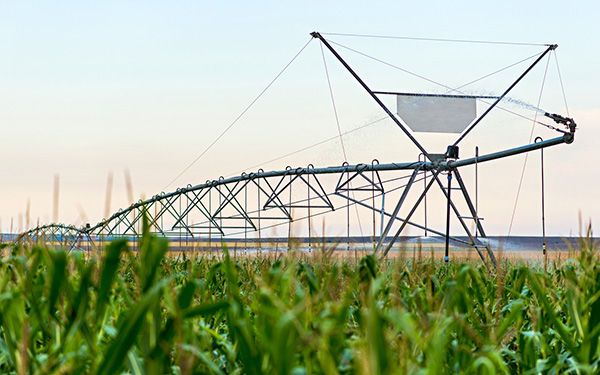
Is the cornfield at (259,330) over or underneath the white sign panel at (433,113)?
underneath

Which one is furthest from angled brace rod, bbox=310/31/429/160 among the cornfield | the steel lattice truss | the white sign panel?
the cornfield

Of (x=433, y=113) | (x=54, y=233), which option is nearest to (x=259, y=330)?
(x=54, y=233)

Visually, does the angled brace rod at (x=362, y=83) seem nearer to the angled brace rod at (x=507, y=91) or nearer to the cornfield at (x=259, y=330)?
the angled brace rod at (x=507, y=91)

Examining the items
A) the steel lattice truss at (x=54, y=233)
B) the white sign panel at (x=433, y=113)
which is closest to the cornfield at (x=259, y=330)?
the steel lattice truss at (x=54, y=233)

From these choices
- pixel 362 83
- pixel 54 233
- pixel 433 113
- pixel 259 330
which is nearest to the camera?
pixel 259 330

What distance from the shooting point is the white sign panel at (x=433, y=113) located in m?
10.5

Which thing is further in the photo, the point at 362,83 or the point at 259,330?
the point at 362,83

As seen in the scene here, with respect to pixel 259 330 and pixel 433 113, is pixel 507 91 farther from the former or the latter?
pixel 259 330

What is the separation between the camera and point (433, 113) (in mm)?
10531

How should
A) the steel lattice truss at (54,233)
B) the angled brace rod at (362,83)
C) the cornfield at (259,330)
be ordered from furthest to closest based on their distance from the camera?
the angled brace rod at (362,83) < the steel lattice truss at (54,233) < the cornfield at (259,330)

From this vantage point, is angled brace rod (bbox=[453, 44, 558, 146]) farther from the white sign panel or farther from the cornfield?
the cornfield

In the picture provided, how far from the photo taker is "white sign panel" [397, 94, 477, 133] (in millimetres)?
10531

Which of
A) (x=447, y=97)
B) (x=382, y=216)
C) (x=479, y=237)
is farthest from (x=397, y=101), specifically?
(x=479, y=237)

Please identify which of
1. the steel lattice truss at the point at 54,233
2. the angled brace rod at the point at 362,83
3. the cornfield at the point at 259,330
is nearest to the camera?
the cornfield at the point at 259,330
